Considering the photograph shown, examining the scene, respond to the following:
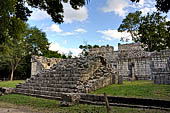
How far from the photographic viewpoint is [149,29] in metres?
27.1

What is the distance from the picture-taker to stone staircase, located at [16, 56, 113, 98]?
841cm

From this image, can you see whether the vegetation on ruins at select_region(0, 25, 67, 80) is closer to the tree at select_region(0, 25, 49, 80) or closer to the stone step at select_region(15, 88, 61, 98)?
the tree at select_region(0, 25, 49, 80)

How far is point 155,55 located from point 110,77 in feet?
24.3

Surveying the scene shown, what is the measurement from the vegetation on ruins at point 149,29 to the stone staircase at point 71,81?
18.9 meters

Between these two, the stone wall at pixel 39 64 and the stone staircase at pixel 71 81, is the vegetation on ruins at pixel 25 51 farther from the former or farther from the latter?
the stone staircase at pixel 71 81

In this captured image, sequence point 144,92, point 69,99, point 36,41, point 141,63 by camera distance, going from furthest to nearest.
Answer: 1. point 36,41
2. point 141,63
3. point 144,92
4. point 69,99

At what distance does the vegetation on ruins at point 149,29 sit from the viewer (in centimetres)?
2619

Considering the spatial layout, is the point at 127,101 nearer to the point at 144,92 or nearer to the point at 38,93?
the point at 144,92

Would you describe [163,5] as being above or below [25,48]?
below

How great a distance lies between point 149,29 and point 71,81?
22.9 metres

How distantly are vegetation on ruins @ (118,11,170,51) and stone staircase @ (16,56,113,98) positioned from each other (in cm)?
1890

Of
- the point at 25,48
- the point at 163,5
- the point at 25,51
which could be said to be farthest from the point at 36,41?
the point at 163,5

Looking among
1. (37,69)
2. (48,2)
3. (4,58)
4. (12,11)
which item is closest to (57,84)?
(48,2)

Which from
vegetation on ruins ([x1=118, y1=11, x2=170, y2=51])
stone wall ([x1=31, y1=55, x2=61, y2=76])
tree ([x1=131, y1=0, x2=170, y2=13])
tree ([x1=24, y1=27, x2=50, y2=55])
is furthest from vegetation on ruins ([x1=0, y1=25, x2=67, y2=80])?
tree ([x1=131, y1=0, x2=170, y2=13])
